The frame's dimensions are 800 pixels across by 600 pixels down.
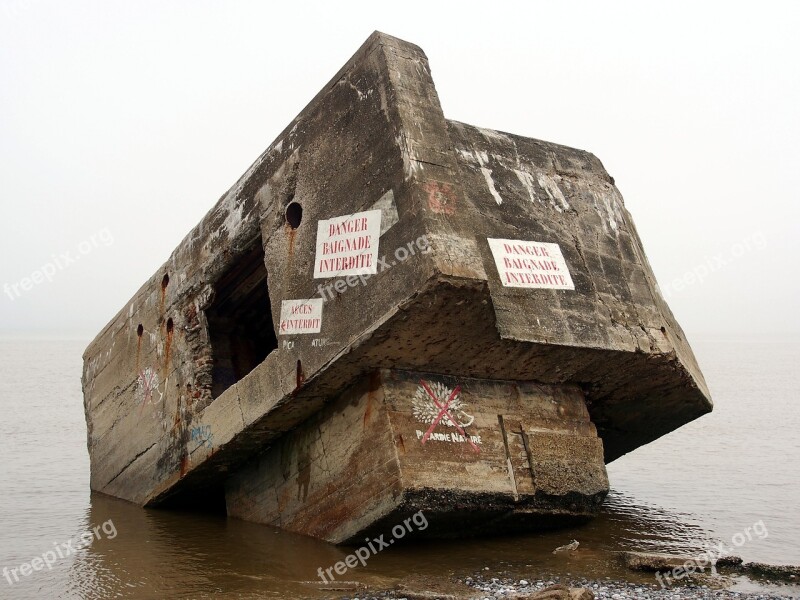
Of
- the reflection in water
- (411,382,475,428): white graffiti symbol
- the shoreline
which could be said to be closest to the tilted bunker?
(411,382,475,428): white graffiti symbol

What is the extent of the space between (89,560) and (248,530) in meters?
1.08

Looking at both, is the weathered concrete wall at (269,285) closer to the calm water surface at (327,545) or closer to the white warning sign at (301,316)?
the white warning sign at (301,316)

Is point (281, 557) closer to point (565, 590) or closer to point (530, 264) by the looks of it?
point (565, 590)

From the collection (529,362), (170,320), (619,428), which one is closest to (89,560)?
(170,320)

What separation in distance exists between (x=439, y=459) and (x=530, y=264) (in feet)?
4.54

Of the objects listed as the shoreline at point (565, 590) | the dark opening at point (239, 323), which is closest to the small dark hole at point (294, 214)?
the dark opening at point (239, 323)

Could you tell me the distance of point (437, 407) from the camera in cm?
523

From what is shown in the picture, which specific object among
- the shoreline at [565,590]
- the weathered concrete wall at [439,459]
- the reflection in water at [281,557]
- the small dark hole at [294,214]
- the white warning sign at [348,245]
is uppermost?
the small dark hole at [294,214]

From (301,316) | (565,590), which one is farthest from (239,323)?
(565,590)

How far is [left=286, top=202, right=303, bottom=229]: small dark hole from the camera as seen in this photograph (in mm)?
5664

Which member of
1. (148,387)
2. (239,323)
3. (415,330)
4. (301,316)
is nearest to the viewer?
(415,330)

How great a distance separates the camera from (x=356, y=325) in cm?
489

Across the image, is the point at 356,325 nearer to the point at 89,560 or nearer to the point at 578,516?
the point at 578,516

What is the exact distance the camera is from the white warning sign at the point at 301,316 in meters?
5.23
